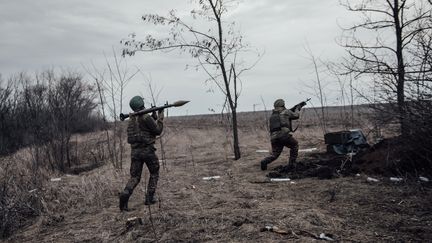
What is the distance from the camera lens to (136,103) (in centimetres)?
766

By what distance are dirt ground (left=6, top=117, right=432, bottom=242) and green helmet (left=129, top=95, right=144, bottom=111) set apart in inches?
71.3

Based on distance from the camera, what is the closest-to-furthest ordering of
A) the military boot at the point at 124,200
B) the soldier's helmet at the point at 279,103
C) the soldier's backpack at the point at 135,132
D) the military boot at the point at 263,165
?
the military boot at the point at 124,200, the soldier's backpack at the point at 135,132, the soldier's helmet at the point at 279,103, the military boot at the point at 263,165

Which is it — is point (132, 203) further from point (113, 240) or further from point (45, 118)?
point (45, 118)

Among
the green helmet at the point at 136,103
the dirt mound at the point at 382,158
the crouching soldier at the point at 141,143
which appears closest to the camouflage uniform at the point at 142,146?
the crouching soldier at the point at 141,143

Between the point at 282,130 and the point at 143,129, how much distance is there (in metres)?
4.05

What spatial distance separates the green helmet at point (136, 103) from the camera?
25.1ft

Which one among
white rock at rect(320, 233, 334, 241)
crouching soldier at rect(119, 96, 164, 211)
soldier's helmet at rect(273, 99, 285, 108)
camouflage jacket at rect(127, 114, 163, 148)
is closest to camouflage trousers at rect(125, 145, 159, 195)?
crouching soldier at rect(119, 96, 164, 211)

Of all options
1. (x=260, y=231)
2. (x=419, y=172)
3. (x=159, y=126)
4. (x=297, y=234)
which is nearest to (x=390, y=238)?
(x=297, y=234)

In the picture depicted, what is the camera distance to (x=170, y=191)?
9.12 m

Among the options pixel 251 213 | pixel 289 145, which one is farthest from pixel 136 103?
pixel 289 145

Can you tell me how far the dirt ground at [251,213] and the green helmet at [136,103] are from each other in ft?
5.94

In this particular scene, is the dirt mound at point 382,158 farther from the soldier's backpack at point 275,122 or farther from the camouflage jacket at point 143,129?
the camouflage jacket at point 143,129

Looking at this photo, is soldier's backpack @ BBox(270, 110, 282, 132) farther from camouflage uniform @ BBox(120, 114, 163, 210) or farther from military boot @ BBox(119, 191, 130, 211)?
military boot @ BBox(119, 191, 130, 211)

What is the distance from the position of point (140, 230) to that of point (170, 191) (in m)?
2.80
